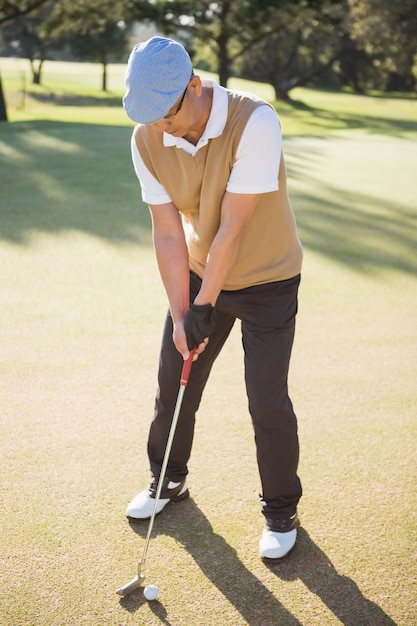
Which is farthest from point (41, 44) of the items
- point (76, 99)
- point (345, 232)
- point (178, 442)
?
point (178, 442)

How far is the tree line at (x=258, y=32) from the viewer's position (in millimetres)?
31750

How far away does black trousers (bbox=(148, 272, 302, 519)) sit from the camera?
313 centimetres

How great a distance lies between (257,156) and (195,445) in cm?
166

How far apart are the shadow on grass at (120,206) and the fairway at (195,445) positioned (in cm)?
5

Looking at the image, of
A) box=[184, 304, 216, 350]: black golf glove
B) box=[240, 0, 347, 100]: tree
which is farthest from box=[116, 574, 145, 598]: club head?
box=[240, 0, 347, 100]: tree

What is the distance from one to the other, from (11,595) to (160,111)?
1.77 m

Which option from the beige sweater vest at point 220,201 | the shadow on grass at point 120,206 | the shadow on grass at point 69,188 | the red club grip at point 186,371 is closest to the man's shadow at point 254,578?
the red club grip at point 186,371

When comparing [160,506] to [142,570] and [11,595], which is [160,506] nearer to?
[142,570]

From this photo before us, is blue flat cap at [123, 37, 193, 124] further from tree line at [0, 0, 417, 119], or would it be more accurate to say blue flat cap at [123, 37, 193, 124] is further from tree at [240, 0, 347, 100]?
tree at [240, 0, 347, 100]

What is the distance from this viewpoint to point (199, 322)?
304 centimetres

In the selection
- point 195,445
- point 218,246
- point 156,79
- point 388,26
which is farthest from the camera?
point 388,26

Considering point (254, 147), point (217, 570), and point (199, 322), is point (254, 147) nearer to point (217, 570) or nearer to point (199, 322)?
point (199, 322)

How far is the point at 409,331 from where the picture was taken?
582cm

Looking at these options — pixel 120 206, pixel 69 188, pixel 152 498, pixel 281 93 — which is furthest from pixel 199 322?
pixel 281 93
